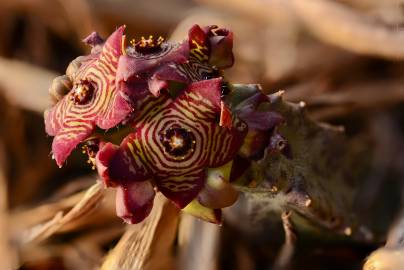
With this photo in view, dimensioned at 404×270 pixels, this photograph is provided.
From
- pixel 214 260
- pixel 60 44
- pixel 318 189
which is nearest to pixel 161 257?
pixel 214 260

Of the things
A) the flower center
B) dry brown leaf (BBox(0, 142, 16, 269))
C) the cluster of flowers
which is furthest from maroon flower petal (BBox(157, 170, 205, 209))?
dry brown leaf (BBox(0, 142, 16, 269))

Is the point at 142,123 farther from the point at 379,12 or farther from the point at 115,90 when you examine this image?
the point at 379,12

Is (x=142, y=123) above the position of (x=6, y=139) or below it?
above

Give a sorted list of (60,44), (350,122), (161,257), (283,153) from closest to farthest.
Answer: (283,153), (161,257), (350,122), (60,44)

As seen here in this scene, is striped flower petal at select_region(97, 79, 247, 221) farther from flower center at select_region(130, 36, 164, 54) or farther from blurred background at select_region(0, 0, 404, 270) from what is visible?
blurred background at select_region(0, 0, 404, 270)

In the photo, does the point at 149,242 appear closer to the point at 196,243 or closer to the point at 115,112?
the point at 196,243

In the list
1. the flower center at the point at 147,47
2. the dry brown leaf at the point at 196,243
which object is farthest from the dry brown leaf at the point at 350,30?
the flower center at the point at 147,47

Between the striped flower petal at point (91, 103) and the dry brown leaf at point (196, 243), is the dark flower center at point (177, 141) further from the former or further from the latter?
the dry brown leaf at point (196, 243)
